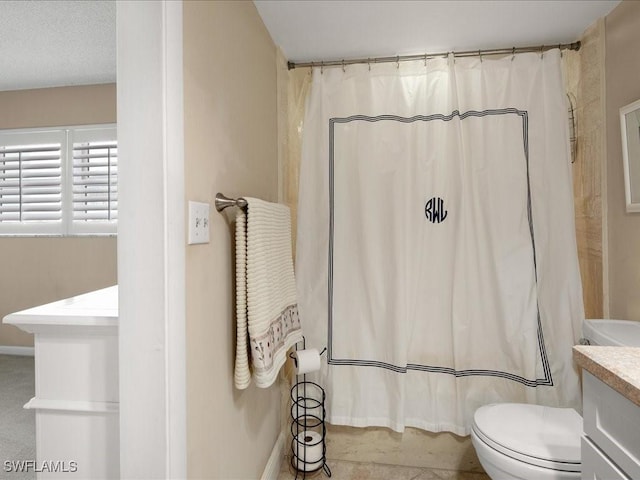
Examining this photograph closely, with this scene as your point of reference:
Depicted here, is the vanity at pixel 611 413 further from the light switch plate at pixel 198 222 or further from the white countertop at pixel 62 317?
the white countertop at pixel 62 317

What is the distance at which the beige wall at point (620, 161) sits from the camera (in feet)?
4.88

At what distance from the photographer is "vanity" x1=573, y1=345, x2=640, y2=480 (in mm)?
723

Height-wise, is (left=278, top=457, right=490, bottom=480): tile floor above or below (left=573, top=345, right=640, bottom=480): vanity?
below

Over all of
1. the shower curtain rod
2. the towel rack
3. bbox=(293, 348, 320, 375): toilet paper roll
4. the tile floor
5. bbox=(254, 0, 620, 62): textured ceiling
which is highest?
bbox=(254, 0, 620, 62): textured ceiling

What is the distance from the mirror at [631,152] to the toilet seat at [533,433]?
93 cm

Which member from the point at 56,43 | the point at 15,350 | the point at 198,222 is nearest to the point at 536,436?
the point at 198,222

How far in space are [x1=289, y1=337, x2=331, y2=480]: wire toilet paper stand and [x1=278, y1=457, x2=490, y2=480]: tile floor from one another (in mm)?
33

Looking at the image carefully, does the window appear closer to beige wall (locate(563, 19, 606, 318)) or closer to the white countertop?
the white countertop

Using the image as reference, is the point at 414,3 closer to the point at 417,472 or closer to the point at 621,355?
the point at 621,355

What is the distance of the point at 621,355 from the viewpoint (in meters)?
0.87

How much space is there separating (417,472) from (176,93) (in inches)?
80.7

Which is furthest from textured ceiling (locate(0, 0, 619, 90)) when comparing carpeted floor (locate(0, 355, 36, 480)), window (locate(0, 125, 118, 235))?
carpeted floor (locate(0, 355, 36, 480))

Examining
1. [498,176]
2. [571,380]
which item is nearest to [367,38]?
[498,176]

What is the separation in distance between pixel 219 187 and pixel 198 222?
7.9 inches
